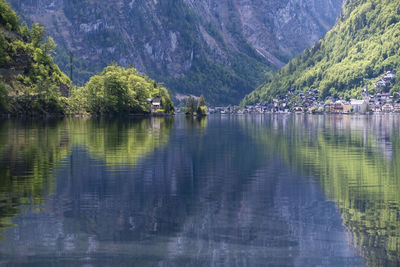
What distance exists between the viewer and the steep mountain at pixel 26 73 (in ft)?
521

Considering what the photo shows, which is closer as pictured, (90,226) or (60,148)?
(90,226)

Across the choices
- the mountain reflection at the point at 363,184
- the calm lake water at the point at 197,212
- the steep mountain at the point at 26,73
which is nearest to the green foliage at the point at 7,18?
the steep mountain at the point at 26,73

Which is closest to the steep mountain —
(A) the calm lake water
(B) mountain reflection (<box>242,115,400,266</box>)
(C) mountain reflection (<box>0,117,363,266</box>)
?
(B) mountain reflection (<box>242,115,400,266</box>)

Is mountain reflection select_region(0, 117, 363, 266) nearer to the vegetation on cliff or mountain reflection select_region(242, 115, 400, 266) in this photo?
mountain reflection select_region(242, 115, 400, 266)

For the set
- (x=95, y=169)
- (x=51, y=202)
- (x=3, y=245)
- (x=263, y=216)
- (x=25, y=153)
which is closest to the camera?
(x=3, y=245)

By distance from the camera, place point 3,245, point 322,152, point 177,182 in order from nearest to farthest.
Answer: point 3,245 < point 177,182 < point 322,152

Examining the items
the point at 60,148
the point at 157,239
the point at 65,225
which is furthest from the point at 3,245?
the point at 60,148

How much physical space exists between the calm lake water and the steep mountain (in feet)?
378

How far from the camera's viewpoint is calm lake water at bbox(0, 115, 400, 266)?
2097 cm

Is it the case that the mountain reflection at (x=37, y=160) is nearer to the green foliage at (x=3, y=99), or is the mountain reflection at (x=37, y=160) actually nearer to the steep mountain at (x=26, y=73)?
the green foliage at (x=3, y=99)

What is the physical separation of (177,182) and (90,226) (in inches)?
480

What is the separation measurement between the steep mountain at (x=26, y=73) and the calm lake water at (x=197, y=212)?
4533 inches

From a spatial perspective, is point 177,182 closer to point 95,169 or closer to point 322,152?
point 95,169

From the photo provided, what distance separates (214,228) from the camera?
24.3 m
